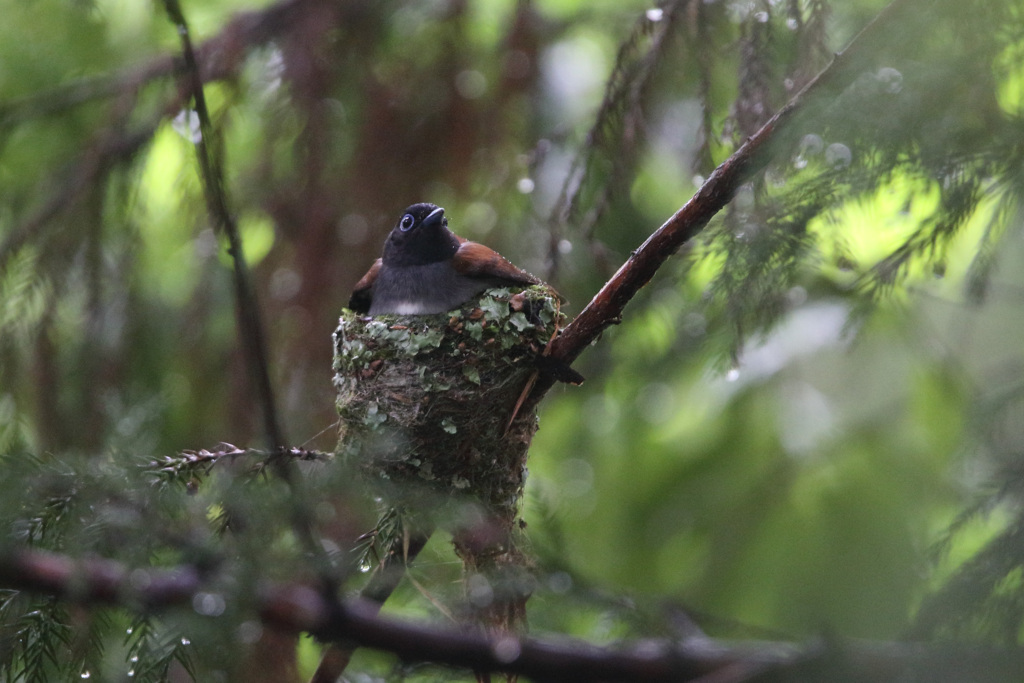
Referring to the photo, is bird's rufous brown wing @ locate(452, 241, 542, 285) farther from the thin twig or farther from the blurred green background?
the thin twig

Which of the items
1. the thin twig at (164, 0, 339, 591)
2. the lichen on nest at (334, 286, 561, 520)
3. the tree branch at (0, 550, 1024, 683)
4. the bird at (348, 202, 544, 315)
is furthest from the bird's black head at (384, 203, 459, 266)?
the tree branch at (0, 550, 1024, 683)

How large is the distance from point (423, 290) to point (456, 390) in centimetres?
62

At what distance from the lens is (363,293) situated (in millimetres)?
3688

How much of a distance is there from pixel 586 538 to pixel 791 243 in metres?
2.87

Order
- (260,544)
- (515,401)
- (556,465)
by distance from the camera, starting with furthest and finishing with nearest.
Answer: (556,465) < (515,401) < (260,544)

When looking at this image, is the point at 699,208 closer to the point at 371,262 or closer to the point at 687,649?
the point at 687,649

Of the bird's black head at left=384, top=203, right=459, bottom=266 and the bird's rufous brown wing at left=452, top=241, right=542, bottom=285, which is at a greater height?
the bird's black head at left=384, top=203, right=459, bottom=266

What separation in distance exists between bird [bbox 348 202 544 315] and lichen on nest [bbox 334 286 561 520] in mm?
122

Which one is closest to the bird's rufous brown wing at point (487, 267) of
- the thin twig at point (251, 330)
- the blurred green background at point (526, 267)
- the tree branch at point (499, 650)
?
the blurred green background at point (526, 267)

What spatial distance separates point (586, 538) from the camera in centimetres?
450

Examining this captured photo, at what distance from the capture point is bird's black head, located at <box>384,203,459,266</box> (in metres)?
3.58

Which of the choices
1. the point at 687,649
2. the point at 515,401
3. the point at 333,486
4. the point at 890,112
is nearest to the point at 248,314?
the point at 333,486

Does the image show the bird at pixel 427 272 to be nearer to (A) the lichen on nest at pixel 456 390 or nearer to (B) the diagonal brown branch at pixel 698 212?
(A) the lichen on nest at pixel 456 390

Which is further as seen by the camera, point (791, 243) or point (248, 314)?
point (791, 243)
